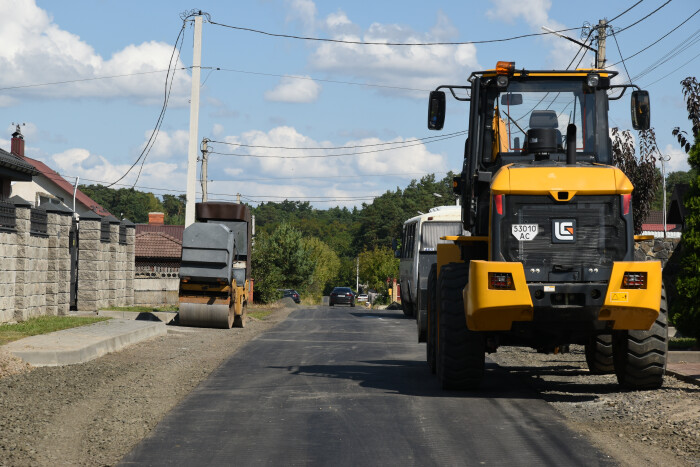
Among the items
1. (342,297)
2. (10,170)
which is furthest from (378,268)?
(10,170)

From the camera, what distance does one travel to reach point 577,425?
9156mm

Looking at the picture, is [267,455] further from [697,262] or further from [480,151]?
[697,262]

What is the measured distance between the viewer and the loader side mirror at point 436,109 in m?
11.7

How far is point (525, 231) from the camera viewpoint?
34.5ft

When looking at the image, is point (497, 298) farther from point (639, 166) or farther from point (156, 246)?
point (156, 246)

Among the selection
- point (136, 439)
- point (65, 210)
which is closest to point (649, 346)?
point (136, 439)

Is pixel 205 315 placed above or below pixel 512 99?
below

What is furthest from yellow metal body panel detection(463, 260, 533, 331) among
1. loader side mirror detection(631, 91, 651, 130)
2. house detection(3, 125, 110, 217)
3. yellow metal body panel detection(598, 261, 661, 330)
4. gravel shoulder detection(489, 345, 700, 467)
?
house detection(3, 125, 110, 217)

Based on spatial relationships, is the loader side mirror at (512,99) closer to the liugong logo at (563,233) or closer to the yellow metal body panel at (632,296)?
the liugong logo at (563,233)

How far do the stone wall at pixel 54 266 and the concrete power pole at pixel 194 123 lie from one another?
2.89m

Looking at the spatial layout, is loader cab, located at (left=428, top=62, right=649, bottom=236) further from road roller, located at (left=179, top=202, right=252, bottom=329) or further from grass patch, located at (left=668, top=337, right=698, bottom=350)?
road roller, located at (left=179, top=202, right=252, bottom=329)

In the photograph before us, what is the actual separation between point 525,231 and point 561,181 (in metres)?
0.71

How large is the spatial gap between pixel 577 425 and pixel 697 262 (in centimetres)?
666

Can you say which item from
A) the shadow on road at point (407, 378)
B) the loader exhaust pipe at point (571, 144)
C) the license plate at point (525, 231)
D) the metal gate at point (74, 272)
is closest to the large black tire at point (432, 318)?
the shadow on road at point (407, 378)
